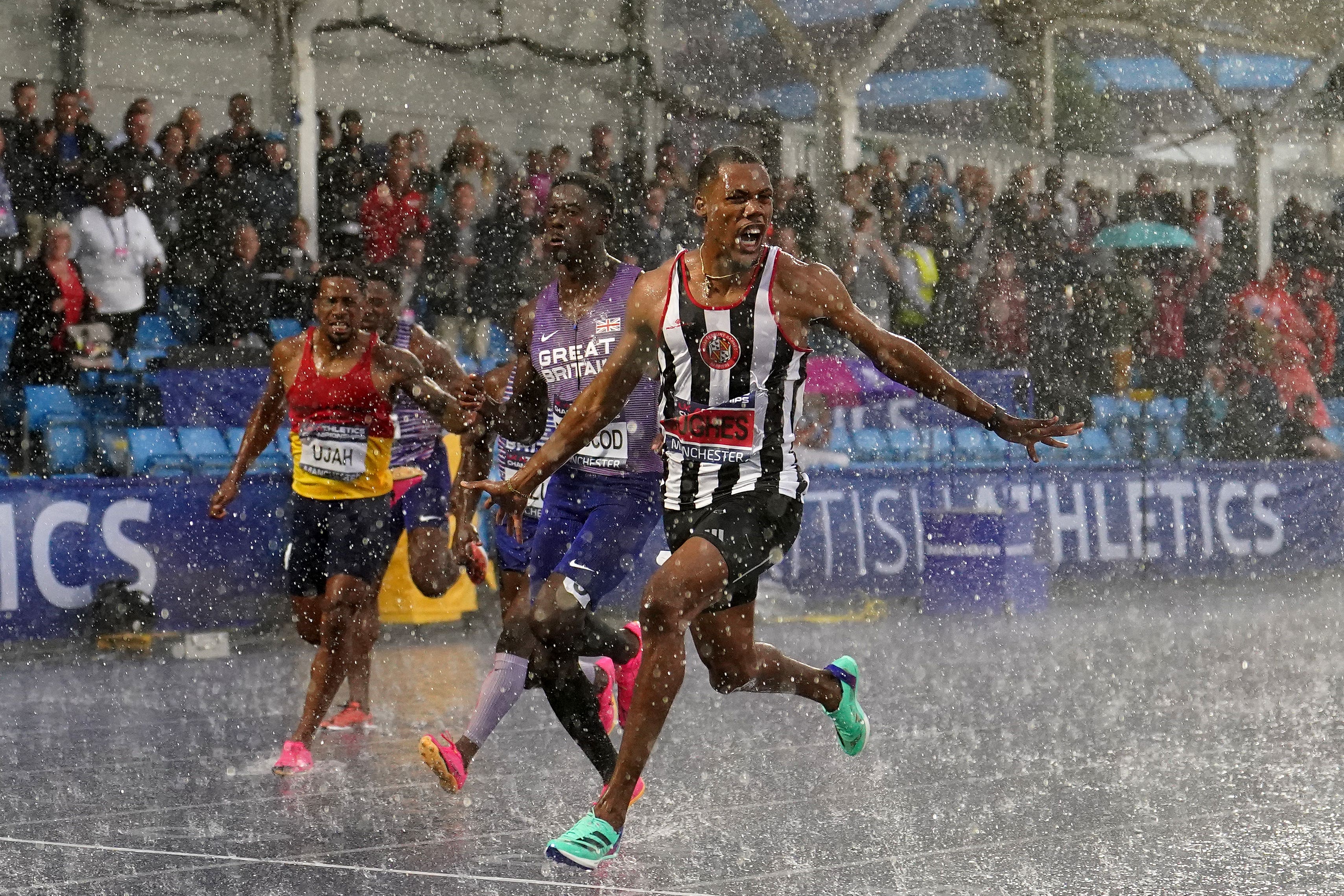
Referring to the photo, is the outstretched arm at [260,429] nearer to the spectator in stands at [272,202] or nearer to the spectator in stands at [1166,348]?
the spectator in stands at [272,202]

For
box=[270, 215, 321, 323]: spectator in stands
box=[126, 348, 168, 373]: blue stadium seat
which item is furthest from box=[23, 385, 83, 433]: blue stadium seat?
box=[270, 215, 321, 323]: spectator in stands

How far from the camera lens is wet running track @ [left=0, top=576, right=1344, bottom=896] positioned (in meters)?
5.09

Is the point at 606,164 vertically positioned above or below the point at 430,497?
above

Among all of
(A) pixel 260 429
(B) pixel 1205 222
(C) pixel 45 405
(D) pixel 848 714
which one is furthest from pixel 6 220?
(B) pixel 1205 222

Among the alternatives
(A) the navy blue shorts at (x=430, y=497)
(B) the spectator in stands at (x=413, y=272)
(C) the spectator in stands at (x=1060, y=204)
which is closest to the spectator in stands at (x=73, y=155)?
(B) the spectator in stands at (x=413, y=272)

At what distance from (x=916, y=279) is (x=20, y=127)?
776 centimetres

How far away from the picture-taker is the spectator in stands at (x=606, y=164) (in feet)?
47.5

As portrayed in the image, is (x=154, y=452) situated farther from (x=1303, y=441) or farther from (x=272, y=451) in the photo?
(x=1303, y=441)

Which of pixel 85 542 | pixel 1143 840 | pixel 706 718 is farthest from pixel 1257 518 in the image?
pixel 1143 840

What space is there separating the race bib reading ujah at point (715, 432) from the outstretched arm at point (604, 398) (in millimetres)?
189

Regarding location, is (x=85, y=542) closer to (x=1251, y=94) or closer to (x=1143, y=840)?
(x=1143, y=840)

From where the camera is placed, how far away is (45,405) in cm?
1216

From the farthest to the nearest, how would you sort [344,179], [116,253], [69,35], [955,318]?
[955,318] < [69,35] < [344,179] < [116,253]

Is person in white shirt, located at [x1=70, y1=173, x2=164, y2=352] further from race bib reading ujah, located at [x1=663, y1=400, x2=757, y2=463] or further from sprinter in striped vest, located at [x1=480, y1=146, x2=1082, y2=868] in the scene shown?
race bib reading ujah, located at [x1=663, y1=400, x2=757, y2=463]
